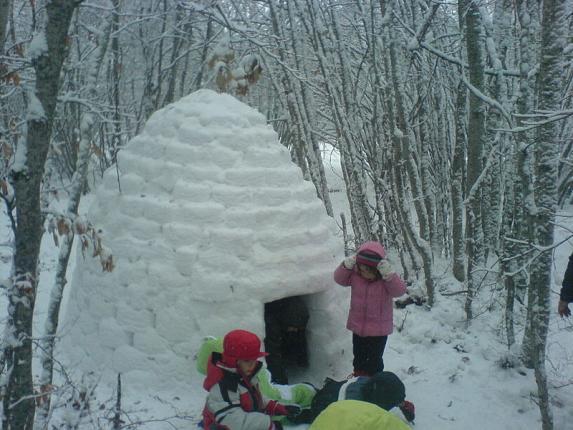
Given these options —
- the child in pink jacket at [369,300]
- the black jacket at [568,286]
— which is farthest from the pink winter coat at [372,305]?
the black jacket at [568,286]

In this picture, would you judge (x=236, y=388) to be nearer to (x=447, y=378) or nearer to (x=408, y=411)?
(x=408, y=411)

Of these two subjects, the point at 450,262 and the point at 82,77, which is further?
the point at 82,77

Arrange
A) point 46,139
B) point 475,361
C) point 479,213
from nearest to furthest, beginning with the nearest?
point 46,139, point 475,361, point 479,213

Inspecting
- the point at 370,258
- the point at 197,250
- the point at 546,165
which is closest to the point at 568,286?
the point at 546,165

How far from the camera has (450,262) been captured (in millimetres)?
6730

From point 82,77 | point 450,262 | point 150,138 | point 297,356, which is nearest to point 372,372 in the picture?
point 297,356

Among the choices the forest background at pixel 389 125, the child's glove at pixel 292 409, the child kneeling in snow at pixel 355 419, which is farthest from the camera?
the child's glove at pixel 292 409

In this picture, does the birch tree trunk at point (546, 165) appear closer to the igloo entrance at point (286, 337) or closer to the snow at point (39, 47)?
the igloo entrance at point (286, 337)

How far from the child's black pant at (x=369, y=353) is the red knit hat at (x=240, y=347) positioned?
1164mm

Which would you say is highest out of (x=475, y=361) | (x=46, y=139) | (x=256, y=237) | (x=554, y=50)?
(x=554, y=50)

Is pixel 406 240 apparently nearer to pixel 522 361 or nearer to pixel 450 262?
pixel 450 262

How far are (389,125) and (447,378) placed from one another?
324 cm

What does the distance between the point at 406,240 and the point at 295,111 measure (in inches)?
88.0

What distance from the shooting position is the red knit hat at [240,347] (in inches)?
109
